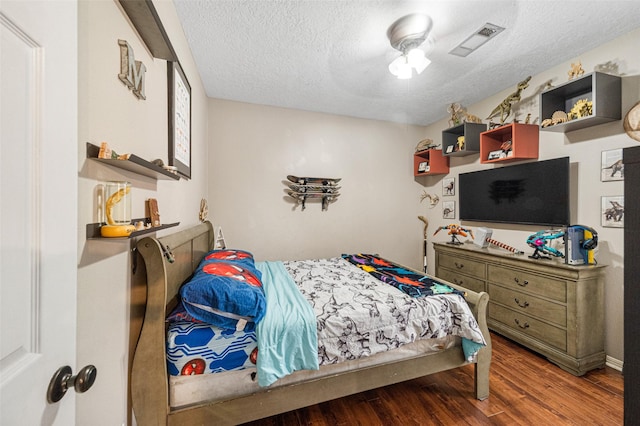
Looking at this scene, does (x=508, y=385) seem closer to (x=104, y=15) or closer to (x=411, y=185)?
(x=411, y=185)

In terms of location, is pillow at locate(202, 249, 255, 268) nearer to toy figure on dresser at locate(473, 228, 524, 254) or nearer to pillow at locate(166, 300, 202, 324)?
pillow at locate(166, 300, 202, 324)

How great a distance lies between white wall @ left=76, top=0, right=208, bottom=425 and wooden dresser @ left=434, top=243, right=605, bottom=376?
2.98 metres

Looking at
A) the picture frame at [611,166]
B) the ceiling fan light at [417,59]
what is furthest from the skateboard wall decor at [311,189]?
the picture frame at [611,166]

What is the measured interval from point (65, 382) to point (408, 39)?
8.19 ft

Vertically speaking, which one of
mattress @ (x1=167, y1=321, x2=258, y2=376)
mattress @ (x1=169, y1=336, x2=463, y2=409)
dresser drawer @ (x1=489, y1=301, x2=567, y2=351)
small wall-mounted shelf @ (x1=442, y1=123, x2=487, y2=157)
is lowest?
dresser drawer @ (x1=489, y1=301, x2=567, y2=351)

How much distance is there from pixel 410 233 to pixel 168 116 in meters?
3.58

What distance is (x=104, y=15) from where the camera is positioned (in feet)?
3.04

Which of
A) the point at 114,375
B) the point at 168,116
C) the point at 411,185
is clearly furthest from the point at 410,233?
the point at 114,375

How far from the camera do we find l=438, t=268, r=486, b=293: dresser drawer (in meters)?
2.81

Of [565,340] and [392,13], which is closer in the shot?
[392,13]

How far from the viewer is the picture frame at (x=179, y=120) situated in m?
1.64

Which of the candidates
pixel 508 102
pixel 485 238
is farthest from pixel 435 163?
pixel 485 238

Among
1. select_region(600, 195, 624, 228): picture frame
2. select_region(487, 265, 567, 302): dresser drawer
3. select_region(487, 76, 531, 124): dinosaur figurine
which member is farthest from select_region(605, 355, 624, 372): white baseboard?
select_region(487, 76, 531, 124): dinosaur figurine

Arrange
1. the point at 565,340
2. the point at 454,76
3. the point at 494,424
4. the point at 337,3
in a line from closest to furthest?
the point at 494,424, the point at 337,3, the point at 565,340, the point at 454,76
